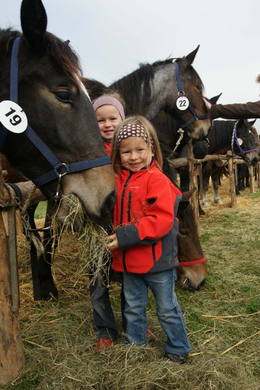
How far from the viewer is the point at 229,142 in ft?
31.4

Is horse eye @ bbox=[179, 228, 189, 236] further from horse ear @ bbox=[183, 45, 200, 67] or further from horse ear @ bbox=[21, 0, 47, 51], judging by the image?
horse ear @ bbox=[183, 45, 200, 67]

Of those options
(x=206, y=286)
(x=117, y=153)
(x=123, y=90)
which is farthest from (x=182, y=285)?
(x=123, y=90)

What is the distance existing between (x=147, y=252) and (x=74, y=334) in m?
1.03

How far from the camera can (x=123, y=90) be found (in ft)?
11.8

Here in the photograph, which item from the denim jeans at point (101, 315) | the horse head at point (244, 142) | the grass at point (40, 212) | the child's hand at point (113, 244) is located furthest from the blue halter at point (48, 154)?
the horse head at point (244, 142)

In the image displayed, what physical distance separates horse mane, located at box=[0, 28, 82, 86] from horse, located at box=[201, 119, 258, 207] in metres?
7.67

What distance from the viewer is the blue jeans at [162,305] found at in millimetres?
1855

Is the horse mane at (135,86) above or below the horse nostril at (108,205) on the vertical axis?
above

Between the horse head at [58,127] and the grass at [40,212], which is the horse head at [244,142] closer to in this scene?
the grass at [40,212]

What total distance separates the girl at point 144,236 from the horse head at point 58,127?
0.26 m

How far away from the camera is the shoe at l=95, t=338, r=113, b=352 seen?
2.03 meters

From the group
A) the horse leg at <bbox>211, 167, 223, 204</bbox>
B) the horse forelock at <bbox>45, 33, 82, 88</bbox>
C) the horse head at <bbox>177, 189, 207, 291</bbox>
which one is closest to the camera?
the horse forelock at <bbox>45, 33, 82, 88</bbox>

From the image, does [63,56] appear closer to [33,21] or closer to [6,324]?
[33,21]

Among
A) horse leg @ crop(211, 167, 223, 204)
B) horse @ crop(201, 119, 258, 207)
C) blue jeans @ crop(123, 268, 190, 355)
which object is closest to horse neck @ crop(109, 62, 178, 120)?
blue jeans @ crop(123, 268, 190, 355)
